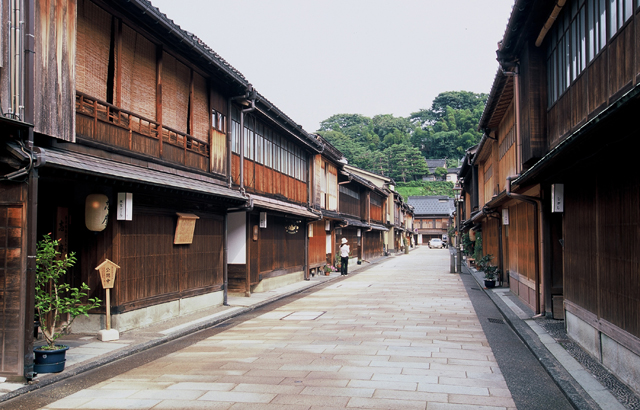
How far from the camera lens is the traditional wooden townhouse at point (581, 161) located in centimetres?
734

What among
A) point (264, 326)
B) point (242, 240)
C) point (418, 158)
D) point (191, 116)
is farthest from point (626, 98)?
point (418, 158)

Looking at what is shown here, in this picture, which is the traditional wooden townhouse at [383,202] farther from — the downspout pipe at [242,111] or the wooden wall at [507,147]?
the downspout pipe at [242,111]

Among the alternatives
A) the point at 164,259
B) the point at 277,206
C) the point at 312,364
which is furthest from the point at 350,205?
the point at 312,364

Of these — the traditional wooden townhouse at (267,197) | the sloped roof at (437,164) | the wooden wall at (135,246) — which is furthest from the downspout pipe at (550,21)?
the sloped roof at (437,164)

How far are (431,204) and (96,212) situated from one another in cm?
9686

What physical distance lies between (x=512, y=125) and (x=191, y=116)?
10801mm

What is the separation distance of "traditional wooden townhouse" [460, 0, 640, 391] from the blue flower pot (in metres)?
8.58

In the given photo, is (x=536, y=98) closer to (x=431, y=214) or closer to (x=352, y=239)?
(x=352, y=239)

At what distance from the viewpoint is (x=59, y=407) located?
7.07 metres

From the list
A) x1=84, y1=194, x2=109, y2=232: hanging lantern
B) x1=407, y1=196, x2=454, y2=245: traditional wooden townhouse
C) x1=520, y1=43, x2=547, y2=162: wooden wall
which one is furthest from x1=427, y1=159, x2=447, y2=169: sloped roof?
x1=84, y1=194, x2=109, y2=232: hanging lantern

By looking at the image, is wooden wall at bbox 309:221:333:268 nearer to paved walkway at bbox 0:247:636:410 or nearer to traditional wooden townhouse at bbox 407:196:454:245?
paved walkway at bbox 0:247:636:410

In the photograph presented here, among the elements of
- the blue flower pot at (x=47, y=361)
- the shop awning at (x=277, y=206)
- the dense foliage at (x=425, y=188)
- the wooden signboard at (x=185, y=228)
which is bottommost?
the blue flower pot at (x=47, y=361)

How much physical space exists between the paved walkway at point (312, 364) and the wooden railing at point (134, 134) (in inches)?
172

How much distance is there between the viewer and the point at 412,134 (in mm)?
131500
